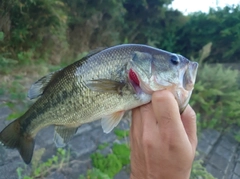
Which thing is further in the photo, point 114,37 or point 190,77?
point 114,37

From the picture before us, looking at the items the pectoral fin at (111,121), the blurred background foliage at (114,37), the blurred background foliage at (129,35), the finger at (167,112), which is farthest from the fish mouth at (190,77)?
the blurred background foliage at (129,35)

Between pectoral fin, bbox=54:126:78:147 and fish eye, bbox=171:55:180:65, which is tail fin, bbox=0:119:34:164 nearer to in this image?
pectoral fin, bbox=54:126:78:147

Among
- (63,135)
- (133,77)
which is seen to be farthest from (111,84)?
(63,135)

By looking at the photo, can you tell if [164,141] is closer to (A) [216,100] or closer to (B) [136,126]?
(B) [136,126]

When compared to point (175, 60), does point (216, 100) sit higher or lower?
lower

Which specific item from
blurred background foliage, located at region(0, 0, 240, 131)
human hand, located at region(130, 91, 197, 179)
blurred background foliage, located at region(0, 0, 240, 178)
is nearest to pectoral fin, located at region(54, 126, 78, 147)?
human hand, located at region(130, 91, 197, 179)

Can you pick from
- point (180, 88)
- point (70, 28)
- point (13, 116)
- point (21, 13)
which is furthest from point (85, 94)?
point (70, 28)
